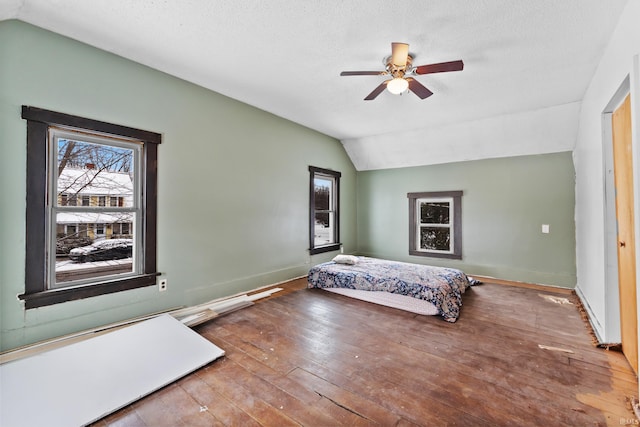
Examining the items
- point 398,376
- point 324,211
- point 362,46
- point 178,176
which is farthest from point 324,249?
point 362,46

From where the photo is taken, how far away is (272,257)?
13.7ft

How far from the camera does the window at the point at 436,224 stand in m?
4.88

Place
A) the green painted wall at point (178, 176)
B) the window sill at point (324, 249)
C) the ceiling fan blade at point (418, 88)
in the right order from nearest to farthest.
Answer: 1. the green painted wall at point (178, 176)
2. the ceiling fan blade at point (418, 88)
3. the window sill at point (324, 249)

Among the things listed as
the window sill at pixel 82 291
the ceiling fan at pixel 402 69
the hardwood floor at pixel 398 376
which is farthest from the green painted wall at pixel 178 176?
the ceiling fan at pixel 402 69

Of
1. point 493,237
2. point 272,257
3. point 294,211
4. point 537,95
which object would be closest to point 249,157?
point 294,211

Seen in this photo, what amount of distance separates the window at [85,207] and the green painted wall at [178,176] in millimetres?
73

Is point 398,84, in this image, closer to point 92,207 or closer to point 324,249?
point 92,207

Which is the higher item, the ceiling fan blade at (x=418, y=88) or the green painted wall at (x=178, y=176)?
the ceiling fan blade at (x=418, y=88)

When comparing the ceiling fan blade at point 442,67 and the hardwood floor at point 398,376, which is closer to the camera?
the hardwood floor at point 398,376

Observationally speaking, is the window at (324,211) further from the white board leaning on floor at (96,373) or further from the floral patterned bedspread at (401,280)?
the white board leaning on floor at (96,373)

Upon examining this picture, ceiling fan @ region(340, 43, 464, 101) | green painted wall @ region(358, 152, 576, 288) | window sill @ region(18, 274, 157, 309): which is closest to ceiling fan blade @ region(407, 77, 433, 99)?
ceiling fan @ region(340, 43, 464, 101)

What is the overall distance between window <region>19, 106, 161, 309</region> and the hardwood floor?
3.59ft

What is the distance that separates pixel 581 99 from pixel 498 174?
54.2 inches

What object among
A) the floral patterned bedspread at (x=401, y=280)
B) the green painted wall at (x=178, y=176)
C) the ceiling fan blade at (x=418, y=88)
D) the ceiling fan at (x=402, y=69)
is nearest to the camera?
the green painted wall at (x=178, y=176)
